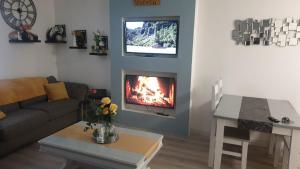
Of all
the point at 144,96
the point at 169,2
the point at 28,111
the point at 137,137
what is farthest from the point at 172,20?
the point at 28,111

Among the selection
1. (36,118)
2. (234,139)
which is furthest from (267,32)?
(36,118)

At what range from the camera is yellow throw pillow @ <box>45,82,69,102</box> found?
12.4ft

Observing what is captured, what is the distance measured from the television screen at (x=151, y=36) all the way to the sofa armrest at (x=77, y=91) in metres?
1.10

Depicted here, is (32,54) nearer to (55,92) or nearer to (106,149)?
(55,92)

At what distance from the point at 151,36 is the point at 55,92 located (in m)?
1.87

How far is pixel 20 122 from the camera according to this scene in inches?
111

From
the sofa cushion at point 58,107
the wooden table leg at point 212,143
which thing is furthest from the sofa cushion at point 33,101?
the wooden table leg at point 212,143

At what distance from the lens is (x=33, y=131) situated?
3074mm

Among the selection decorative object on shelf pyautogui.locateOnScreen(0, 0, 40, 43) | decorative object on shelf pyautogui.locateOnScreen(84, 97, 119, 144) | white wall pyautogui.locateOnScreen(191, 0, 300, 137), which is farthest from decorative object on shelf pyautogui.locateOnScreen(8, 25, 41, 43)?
white wall pyautogui.locateOnScreen(191, 0, 300, 137)

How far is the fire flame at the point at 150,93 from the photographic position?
11.8ft

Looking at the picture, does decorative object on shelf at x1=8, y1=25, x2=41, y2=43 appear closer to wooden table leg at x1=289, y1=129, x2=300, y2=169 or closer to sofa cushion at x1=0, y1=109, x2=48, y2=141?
sofa cushion at x1=0, y1=109, x2=48, y2=141

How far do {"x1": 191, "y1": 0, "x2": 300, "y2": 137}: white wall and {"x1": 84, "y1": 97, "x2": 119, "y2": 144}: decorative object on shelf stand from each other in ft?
5.70

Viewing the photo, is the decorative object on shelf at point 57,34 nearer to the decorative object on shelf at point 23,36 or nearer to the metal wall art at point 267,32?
the decorative object on shelf at point 23,36

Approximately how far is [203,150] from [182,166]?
556 millimetres
